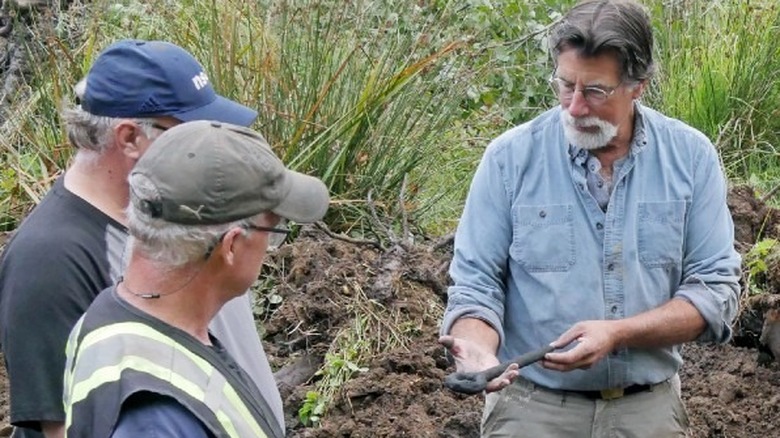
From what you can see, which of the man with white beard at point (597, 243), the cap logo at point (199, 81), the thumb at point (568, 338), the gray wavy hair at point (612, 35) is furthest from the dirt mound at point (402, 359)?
the cap logo at point (199, 81)

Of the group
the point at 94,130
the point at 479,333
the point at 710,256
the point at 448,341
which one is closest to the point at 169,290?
the point at 94,130

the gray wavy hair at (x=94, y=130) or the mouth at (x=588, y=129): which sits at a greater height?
the mouth at (x=588, y=129)

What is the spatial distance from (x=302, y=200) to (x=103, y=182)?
0.84 metres

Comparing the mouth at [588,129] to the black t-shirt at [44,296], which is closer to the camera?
the black t-shirt at [44,296]

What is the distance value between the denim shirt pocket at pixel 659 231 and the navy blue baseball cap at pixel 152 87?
1281 mm

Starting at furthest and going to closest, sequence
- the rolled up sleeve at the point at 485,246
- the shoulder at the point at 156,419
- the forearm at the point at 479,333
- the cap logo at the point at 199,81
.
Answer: the rolled up sleeve at the point at 485,246
the forearm at the point at 479,333
the cap logo at the point at 199,81
the shoulder at the point at 156,419

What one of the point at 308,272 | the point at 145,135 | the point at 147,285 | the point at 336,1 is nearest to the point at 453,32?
the point at 336,1

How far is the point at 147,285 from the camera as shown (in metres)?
2.79

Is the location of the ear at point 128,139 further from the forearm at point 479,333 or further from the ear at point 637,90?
the ear at point 637,90

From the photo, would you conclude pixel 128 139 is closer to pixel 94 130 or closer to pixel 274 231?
pixel 94 130

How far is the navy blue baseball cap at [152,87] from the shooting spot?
3.69 m

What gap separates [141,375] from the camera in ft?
8.60

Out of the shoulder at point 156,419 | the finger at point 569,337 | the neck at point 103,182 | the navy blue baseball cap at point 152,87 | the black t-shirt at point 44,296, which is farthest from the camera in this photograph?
the finger at point 569,337

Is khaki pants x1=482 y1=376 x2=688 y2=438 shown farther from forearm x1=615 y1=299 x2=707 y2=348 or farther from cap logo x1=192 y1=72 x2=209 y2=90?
cap logo x1=192 y1=72 x2=209 y2=90
